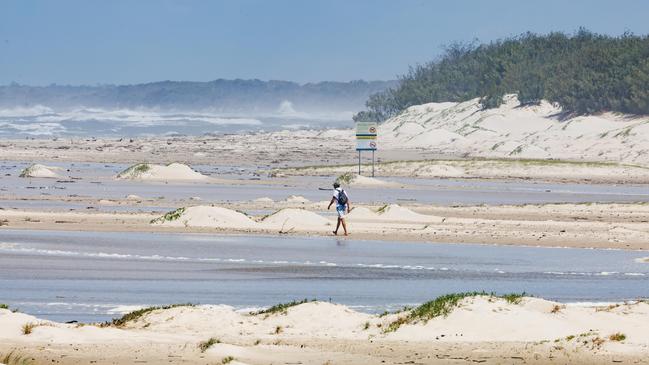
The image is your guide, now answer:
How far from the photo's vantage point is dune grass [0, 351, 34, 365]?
1334cm

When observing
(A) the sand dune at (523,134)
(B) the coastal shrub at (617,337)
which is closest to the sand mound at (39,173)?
(A) the sand dune at (523,134)

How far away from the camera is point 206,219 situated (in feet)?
114

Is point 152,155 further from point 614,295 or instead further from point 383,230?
point 614,295

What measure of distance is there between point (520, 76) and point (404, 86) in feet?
124

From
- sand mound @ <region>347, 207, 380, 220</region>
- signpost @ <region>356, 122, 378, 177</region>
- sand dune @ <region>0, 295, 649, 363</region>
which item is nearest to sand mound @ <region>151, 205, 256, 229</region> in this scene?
sand mound @ <region>347, 207, 380, 220</region>

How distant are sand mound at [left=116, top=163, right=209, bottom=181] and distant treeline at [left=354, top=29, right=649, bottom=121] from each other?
138ft

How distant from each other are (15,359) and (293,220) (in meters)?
21.3

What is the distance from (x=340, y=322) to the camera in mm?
17141

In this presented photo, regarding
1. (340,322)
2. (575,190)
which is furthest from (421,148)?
(340,322)

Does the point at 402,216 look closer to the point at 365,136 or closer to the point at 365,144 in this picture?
the point at 365,144

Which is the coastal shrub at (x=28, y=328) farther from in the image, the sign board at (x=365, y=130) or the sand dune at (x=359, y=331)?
the sign board at (x=365, y=130)

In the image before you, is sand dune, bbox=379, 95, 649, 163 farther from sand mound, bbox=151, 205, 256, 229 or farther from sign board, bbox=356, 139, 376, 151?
sand mound, bbox=151, 205, 256, 229

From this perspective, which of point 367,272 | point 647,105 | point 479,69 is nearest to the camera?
point 367,272

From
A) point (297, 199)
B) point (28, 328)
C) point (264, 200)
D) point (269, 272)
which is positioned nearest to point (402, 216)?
point (297, 199)
